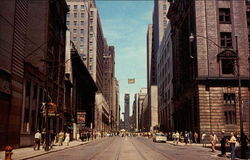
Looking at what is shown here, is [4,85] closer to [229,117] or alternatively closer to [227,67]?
[229,117]

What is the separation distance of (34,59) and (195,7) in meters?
26.1

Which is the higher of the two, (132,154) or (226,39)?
(226,39)

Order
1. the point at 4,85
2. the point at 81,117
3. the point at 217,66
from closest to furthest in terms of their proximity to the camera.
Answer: the point at 4,85 → the point at 217,66 → the point at 81,117

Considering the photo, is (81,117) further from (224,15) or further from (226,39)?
(224,15)

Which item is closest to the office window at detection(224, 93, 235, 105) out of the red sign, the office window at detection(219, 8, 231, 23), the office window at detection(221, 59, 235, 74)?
the office window at detection(221, 59, 235, 74)

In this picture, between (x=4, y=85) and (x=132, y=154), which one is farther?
(x=4, y=85)

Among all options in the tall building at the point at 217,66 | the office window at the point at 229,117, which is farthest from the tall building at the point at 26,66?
the office window at the point at 229,117

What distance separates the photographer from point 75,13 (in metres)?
120

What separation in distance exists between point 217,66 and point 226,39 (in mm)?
4796

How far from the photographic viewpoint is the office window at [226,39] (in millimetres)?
49781

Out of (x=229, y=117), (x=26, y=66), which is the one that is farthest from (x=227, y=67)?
(x=26, y=66)

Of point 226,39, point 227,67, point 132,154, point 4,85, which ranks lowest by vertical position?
point 132,154

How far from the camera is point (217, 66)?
1918 inches

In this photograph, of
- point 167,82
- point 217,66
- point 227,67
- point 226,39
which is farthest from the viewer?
point 167,82
